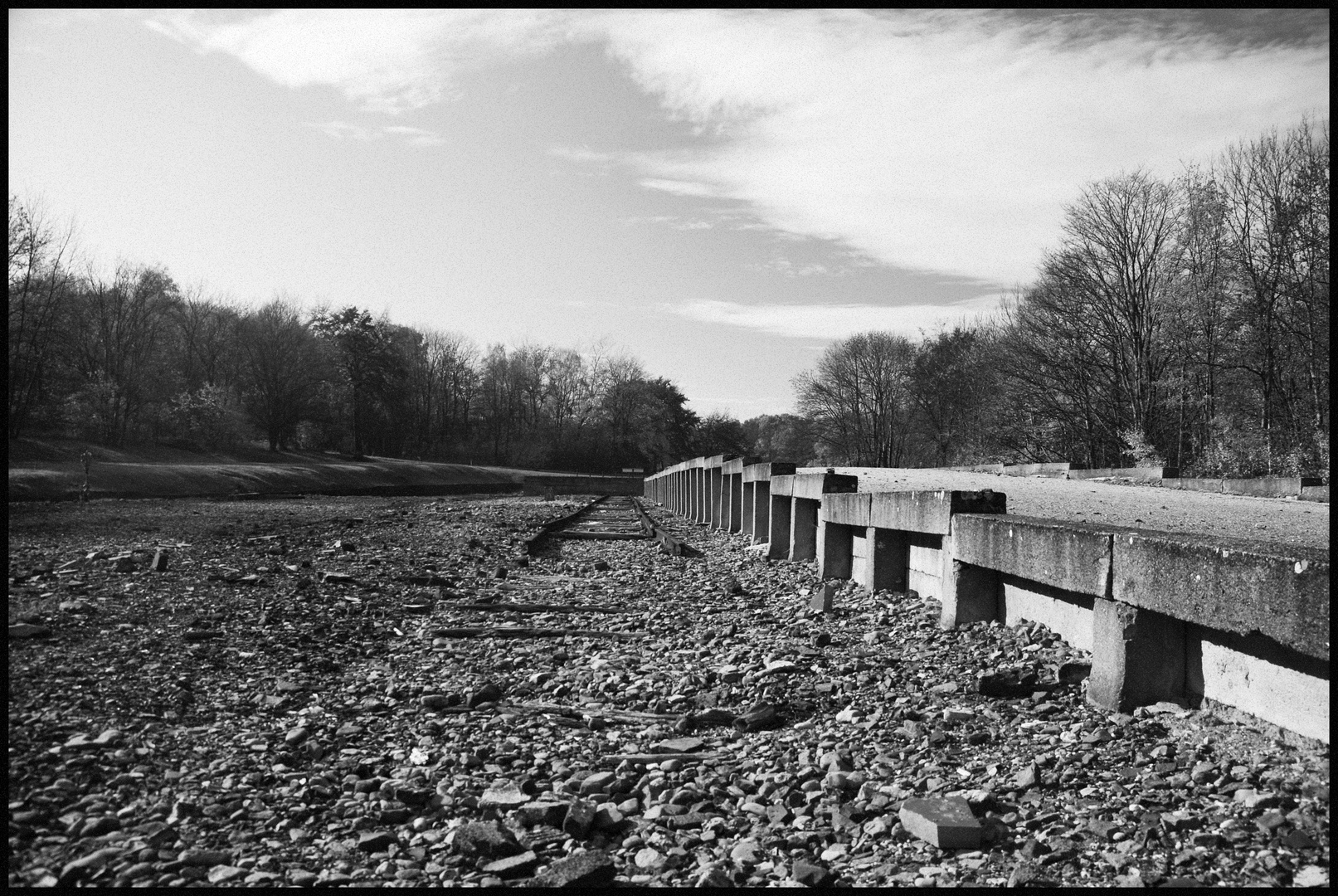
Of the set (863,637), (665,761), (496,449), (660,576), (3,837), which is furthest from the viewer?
(496,449)

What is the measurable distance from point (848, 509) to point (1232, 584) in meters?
4.90

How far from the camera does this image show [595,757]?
12.1ft

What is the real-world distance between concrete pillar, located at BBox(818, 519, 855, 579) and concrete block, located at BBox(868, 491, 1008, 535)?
1651 mm

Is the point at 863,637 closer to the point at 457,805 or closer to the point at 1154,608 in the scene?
the point at 1154,608

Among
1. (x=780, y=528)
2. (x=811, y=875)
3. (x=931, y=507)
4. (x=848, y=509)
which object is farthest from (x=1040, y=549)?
→ (x=780, y=528)

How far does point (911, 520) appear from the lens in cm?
620

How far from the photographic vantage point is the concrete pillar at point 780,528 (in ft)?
36.3

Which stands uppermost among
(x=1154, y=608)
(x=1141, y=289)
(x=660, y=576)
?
(x=1141, y=289)

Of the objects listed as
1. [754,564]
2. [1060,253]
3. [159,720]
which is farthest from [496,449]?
[159,720]

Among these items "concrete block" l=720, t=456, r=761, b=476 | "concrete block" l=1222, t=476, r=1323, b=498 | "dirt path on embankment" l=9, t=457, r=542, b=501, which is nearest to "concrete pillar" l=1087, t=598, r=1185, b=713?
"concrete block" l=720, t=456, r=761, b=476

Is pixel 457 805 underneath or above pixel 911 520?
underneath

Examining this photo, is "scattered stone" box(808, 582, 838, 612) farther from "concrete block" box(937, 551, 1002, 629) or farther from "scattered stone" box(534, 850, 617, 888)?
"scattered stone" box(534, 850, 617, 888)

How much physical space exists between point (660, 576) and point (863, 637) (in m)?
4.18

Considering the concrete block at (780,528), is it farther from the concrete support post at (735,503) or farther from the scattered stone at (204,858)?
the scattered stone at (204,858)
